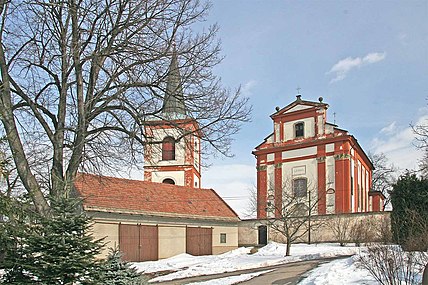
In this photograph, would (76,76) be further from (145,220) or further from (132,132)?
(145,220)

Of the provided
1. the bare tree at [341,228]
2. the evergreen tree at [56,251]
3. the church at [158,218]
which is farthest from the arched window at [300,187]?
the evergreen tree at [56,251]

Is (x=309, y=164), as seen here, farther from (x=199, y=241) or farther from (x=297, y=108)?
(x=199, y=241)

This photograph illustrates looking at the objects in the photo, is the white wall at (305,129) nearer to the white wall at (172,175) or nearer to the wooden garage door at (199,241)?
the white wall at (172,175)

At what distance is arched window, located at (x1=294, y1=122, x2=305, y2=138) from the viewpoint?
47784mm

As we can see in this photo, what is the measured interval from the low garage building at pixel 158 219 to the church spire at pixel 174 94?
15.7m

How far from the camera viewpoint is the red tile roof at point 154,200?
1340 inches

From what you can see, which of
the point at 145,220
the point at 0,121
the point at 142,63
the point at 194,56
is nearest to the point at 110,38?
the point at 142,63

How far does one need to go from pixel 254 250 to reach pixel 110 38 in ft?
84.3

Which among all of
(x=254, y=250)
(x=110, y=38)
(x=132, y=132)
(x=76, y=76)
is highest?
(x=110, y=38)

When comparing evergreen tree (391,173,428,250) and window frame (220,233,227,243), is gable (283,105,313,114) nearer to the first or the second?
window frame (220,233,227,243)

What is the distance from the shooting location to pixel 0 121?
13.2 meters

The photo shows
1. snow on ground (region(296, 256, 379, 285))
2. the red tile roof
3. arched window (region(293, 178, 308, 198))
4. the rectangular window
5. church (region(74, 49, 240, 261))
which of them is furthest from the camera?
arched window (region(293, 178, 308, 198))

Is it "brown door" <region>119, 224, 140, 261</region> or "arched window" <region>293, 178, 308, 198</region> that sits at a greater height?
"arched window" <region>293, 178, 308, 198</region>

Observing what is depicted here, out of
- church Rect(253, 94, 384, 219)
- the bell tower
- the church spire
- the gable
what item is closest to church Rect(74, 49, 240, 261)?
church Rect(253, 94, 384, 219)
